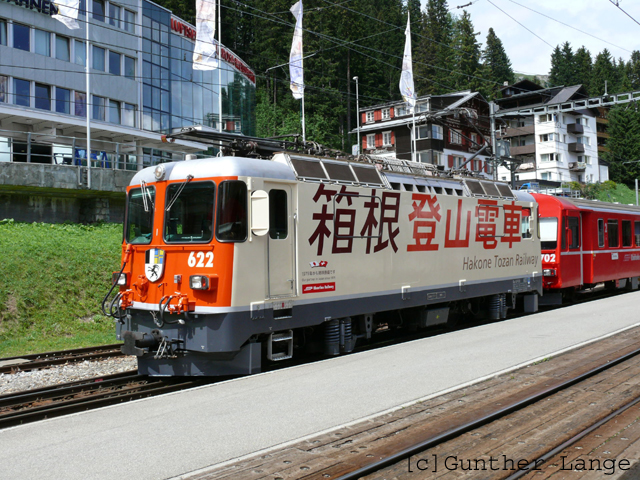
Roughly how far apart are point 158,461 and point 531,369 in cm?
589

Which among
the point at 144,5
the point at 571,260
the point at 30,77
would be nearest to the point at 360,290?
the point at 571,260

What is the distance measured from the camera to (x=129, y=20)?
1359 inches

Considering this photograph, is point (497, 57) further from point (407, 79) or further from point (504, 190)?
point (504, 190)

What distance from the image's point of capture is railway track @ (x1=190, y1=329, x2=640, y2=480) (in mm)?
5043

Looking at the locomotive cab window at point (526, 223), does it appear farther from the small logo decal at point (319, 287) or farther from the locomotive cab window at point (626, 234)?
the small logo decal at point (319, 287)

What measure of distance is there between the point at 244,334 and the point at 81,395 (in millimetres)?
2475

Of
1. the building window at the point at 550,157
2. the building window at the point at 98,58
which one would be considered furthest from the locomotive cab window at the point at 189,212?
the building window at the point at 550,157

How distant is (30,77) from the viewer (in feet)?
96.2

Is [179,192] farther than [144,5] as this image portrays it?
No

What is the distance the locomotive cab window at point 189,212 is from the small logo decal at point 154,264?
270mm

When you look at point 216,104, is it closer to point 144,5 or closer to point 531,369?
point 144,5

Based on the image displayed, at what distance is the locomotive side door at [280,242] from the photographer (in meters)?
8.95

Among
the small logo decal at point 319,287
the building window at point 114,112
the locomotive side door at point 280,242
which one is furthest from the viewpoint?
the building window at point 114,112

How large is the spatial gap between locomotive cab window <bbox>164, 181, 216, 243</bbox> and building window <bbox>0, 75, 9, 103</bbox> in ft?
77.7
